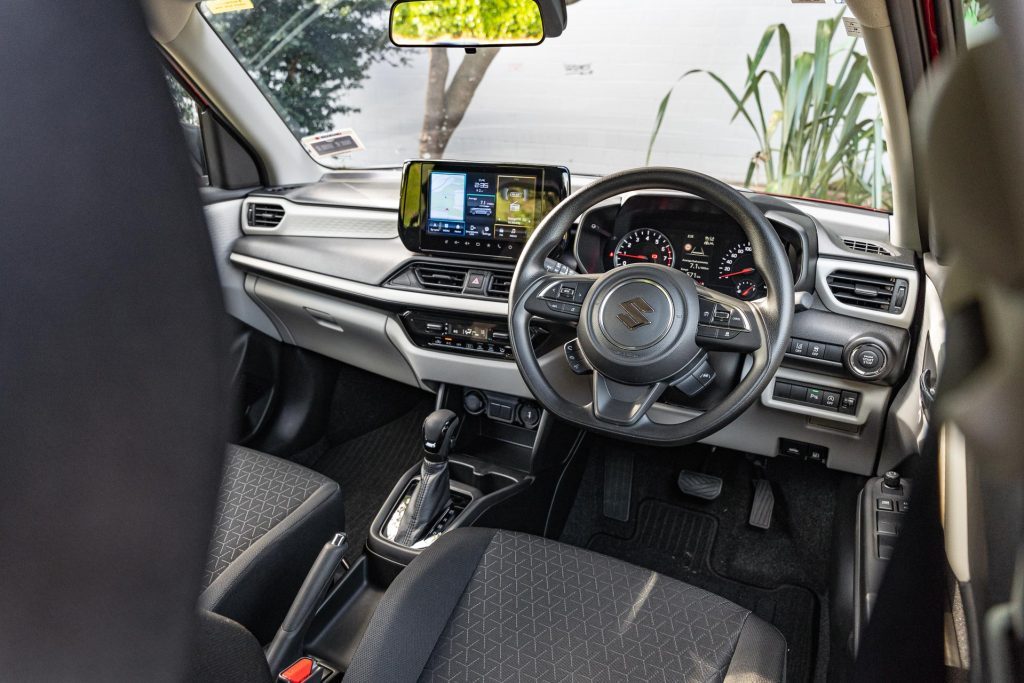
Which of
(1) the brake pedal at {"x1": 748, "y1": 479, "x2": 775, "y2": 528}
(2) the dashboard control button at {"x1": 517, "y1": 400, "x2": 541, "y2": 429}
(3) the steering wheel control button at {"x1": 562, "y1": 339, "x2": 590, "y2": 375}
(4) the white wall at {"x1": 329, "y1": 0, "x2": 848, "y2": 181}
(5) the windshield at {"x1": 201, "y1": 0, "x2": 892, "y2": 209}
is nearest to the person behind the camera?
(3) the steering wheel control button at {"x1": 562, "y1": 339, "x2": 590, "y2": 375}

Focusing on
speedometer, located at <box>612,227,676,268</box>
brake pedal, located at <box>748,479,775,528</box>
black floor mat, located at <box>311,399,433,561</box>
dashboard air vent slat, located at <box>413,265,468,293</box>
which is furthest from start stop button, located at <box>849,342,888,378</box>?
black floor mat, located at <box>311,399,433,561</box>

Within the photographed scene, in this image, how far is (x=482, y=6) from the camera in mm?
1868

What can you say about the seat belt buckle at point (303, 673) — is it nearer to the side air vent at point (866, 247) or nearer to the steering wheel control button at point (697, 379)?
the steering wheel control button at point (697, 379)

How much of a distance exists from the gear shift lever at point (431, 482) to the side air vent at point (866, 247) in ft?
3.52

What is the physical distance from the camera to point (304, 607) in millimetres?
1751

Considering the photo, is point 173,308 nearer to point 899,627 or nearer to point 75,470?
point 75,470

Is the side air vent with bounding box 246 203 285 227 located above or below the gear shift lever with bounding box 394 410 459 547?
above

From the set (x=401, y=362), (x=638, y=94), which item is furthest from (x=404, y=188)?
(x=638, y=94)

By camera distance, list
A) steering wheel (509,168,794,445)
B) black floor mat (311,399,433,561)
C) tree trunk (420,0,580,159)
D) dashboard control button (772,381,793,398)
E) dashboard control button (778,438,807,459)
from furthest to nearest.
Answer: tree trunk (420,0,580,159) < black floor mat (311,399,433,561) < dashboard control button (778,438,807,459) < dashboard control button (772,381,793,398) < steering wheel (509,168,794,445)

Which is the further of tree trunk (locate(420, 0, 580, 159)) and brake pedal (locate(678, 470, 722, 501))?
tree trunk (locate(420, 0, 580, 159))

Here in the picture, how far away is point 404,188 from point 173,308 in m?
1.89

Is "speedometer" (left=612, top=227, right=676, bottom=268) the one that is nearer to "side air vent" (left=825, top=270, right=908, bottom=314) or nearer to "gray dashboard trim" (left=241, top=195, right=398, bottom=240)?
"side air vent" (left=825, top=270, right=908, bottom=314)

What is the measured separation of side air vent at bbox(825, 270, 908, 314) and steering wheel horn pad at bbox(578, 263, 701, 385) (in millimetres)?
401

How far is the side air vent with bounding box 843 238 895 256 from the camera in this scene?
5.79ft
